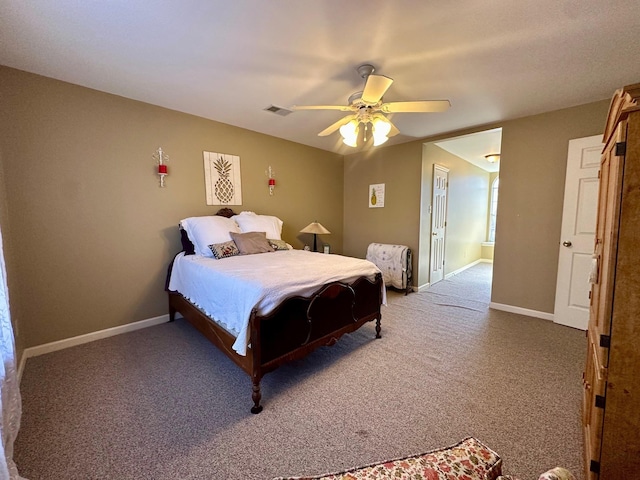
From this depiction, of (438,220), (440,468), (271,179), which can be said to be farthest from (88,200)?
(438,220)

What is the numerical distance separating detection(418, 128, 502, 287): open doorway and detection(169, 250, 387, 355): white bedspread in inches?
92.5

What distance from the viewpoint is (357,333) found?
2828 mm

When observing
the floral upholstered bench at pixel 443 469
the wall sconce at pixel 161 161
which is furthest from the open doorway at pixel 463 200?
the wall sconce at pixel 161 161

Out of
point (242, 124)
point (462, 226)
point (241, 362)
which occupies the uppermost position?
point (242, 124)

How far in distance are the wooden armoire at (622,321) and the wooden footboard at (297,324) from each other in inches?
59.6

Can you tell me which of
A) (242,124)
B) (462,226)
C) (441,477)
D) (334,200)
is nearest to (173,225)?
(242,124)

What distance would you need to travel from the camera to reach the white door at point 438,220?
177 inches

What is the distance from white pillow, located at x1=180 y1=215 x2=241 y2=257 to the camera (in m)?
2.89

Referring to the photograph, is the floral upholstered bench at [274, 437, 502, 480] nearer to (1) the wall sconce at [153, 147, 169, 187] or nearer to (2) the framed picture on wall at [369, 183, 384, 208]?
(1) the wall sconce at [153, 147, 169, 187]

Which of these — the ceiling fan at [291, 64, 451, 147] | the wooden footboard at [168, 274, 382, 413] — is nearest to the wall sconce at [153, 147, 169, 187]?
the wooden footboard at [168, 274, 382, 413]

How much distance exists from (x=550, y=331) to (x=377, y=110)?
9.84ft

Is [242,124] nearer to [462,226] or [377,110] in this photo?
[377,110]

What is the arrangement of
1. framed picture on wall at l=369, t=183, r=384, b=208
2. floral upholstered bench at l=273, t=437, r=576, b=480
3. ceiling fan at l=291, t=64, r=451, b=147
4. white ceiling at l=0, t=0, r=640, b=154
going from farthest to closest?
framed picture on wall at l=369, t=183, r=384, b=208
ceiling fan at l=291, t=64, r=451, b=147
white ceiling at l=0, t=0, r=640, b=154
floral upholstered bench at l=273, t=437, r=576, b=480

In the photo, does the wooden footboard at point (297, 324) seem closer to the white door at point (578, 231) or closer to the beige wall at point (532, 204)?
the beige wall at point (532, 204)
